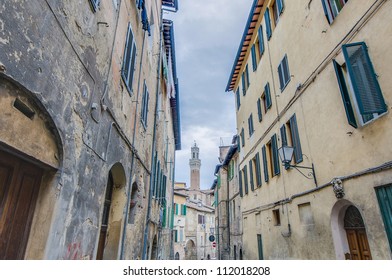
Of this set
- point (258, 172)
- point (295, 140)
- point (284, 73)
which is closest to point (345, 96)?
point (295, 140)

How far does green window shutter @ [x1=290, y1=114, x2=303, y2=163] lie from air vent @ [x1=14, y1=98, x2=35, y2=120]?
6.64m

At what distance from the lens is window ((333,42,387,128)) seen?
14.2 ft

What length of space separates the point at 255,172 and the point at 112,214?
315 inches

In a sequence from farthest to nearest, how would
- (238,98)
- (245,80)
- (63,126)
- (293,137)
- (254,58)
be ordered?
(238,98) → (245,80) → (254,58) → (293,137) → (63,126)

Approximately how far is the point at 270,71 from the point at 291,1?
2.58 metres

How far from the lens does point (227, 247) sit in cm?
2036

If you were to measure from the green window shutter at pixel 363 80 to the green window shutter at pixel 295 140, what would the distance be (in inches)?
115

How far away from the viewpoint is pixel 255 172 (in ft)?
39.9

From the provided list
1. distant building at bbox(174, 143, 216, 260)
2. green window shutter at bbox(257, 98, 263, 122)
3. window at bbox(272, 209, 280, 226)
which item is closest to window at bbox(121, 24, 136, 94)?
green window shutter at bbox(257, 98, 263, 122)

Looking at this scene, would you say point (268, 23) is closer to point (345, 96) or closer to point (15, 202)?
point (345, 96)

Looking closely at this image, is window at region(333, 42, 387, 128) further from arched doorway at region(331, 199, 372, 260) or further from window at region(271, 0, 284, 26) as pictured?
window at region(271, 0, 284, 26)

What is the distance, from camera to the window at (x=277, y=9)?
914cm

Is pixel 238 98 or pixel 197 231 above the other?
pixel 238 98

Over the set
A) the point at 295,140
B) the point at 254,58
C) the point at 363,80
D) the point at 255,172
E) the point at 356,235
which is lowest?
the point at 356,235
